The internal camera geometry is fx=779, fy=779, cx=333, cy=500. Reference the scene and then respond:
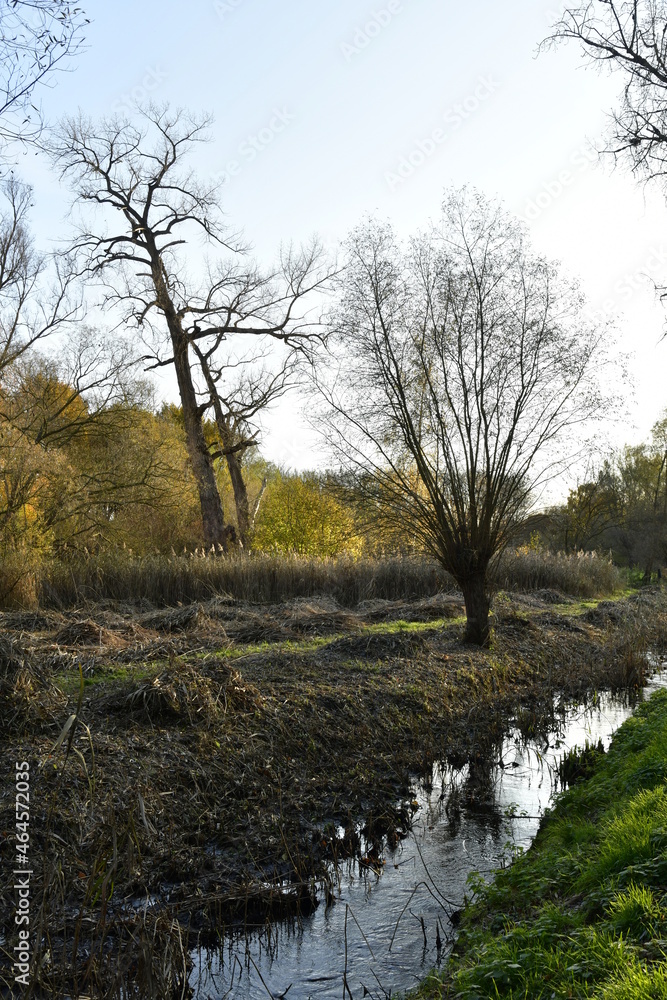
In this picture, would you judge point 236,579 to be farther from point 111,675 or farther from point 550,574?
point 550,574

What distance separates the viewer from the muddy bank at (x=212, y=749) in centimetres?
418

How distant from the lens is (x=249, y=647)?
33.6 feet

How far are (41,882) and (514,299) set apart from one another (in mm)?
9324

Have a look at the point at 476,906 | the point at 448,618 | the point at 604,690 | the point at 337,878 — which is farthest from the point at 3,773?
the point at 448,618

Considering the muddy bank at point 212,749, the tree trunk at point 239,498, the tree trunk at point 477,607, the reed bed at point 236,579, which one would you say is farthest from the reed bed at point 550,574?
the tree trunk at point 239,498

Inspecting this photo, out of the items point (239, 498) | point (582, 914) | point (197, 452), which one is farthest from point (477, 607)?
point (239, 498)

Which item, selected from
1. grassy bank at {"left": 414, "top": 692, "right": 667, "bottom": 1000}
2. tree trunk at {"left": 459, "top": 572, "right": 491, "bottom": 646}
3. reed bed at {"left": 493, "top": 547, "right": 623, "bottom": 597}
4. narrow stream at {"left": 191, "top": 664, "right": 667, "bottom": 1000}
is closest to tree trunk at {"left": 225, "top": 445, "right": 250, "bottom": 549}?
reed bed at {"left": 493, "top": 547, "right": 623, "bottom": 597}

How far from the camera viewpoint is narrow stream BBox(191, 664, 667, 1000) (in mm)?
3982

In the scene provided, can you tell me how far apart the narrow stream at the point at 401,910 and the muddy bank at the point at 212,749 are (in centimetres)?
21

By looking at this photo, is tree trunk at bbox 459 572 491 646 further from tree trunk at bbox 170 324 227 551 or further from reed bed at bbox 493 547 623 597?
tree trunk at bbox 170 324 227 551

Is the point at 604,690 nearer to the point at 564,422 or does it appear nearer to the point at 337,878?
the point at 564,422

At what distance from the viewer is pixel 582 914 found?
3.60 m

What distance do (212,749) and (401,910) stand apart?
91.2 inches

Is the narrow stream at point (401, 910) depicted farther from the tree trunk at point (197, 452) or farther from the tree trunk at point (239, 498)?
the tree trunk at point (239, 498)
